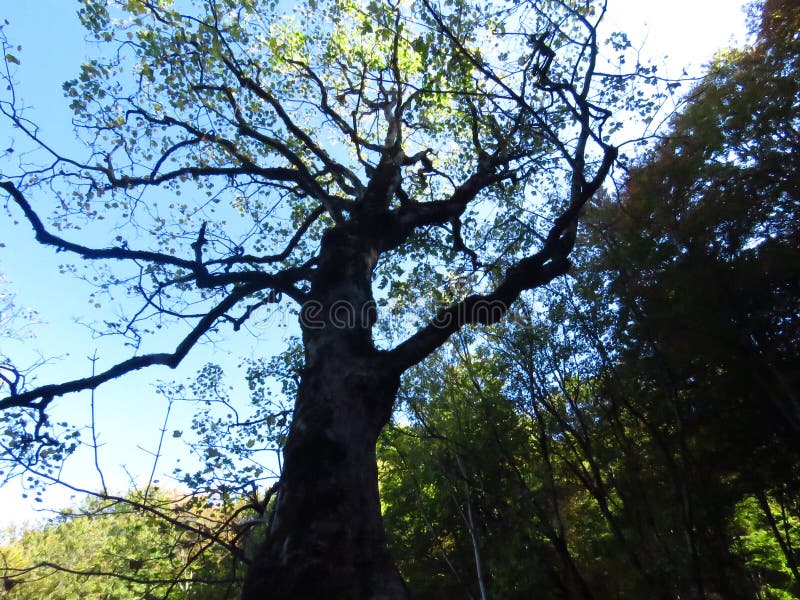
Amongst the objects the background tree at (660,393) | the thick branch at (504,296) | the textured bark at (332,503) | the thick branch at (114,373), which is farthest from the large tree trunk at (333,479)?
the background tree at (660,393)

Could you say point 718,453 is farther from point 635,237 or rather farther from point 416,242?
point 416,242

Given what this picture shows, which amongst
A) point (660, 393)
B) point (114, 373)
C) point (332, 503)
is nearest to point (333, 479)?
point (332, 503)

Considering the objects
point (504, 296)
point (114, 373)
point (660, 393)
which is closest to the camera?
point (114, 373)

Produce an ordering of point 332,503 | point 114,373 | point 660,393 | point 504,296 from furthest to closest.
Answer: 1. point 660,393
2. point 504,296
3. point 114,373
4. point 332,503

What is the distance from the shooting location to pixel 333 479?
2.08 meters

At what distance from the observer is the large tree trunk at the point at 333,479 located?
173 cm

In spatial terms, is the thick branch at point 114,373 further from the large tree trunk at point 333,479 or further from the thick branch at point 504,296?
the thick branch at point 504,296

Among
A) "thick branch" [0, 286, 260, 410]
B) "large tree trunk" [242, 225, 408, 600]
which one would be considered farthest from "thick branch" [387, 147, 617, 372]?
"thick branch" [0, 286, 260, 410]

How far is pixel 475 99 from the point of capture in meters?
6.61

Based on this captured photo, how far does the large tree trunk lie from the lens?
173cm

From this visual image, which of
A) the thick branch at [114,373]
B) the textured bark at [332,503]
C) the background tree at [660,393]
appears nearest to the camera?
the textured bark at [332,503]

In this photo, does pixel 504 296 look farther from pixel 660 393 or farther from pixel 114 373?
pixel 660 393

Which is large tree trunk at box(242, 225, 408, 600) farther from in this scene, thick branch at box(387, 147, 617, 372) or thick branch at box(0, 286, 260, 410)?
thick branch at box(0, 286, 260, 410)

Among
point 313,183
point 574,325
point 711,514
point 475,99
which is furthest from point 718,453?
point 313,183
